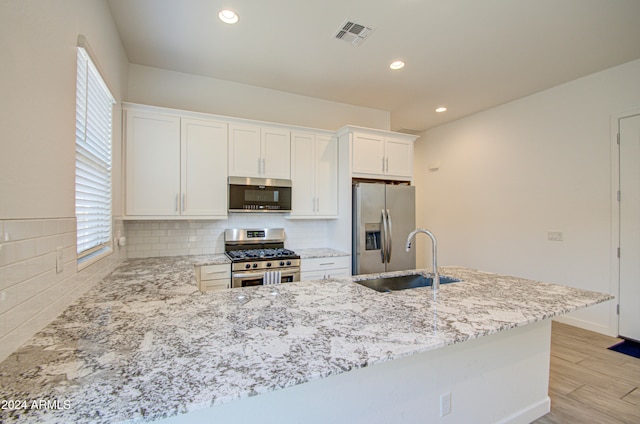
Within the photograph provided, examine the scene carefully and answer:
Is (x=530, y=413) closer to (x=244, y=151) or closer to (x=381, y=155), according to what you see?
(x=381, y=155)

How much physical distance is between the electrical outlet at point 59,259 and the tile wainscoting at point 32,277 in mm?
→ 19

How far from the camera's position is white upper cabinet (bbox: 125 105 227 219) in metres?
2.77

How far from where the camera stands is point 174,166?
2.91m

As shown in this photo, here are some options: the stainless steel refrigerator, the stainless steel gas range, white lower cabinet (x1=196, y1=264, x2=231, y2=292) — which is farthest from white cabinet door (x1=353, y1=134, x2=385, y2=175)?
white lower cabinet (x1=196, y1=264, x2=231, y2=292)

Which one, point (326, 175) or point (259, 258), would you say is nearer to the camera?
point (259, 258)

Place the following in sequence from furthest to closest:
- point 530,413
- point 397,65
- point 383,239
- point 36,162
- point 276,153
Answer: point 383,239
point 276,153
point 397,65
point 530,413
point 36,162

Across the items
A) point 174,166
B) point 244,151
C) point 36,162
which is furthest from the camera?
point 244,151

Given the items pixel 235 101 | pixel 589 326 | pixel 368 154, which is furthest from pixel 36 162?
pixel 589 326

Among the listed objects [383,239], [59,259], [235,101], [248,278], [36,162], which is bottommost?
[248,278]

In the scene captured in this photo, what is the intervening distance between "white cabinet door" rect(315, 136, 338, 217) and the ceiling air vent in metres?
1.25

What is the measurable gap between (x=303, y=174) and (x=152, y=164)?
1.62 metres

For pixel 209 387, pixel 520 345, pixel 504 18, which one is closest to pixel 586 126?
pixel 504 18

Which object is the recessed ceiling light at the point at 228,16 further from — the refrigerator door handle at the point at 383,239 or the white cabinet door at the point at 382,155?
the refrigerator door handle at the point at 383,239

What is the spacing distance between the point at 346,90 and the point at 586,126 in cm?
283
